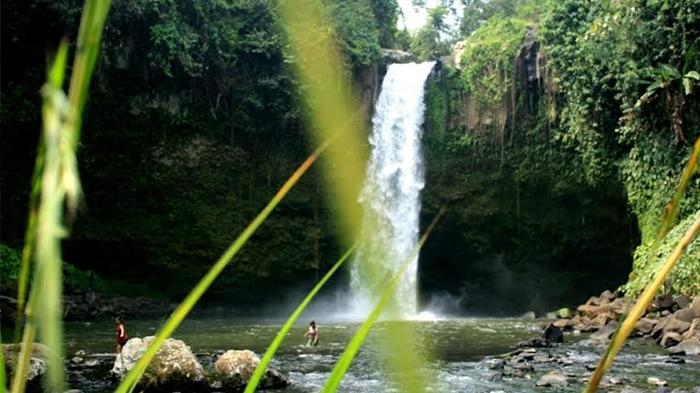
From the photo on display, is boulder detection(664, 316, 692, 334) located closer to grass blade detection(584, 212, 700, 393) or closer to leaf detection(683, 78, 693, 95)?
leaf detection(683, 78, 693, 95)

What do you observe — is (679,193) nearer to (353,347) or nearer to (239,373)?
(353,347)

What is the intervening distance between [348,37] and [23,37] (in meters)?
9.23

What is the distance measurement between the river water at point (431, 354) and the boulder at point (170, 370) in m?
0.49

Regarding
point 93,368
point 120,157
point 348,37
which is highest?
point 348,37

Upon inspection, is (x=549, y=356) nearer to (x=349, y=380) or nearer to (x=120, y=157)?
(x=349, y=380)

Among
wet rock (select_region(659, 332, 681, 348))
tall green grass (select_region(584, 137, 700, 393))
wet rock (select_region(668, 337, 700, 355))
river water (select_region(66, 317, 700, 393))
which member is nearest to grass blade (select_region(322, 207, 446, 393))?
tall green grass (select_region(584, 137, 700, 393))

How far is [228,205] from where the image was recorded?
70.8 ft

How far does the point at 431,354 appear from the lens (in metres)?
5.10

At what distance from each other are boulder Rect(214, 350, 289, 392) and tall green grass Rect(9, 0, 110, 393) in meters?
7.78

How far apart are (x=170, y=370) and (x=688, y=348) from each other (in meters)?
7.34

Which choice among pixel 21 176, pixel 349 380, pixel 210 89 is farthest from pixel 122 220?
pixel 349 380

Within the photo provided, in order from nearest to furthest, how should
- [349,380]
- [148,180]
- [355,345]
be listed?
[355,345], [349,380], [148,180]

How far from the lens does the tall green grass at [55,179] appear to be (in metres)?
0.38

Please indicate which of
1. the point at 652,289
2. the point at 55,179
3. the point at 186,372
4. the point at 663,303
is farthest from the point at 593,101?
the point at 55,179
